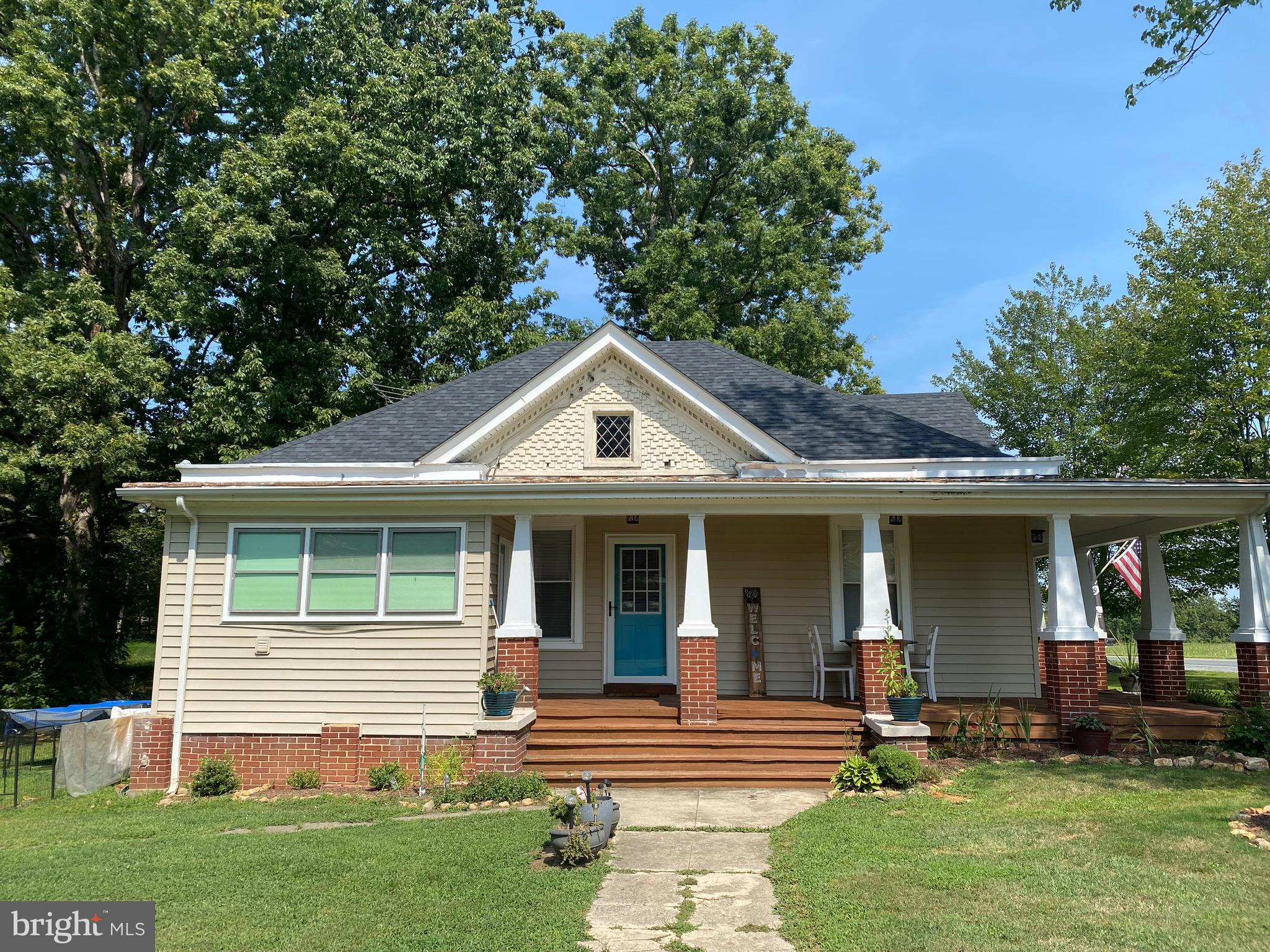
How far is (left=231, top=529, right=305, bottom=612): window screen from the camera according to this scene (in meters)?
10.4

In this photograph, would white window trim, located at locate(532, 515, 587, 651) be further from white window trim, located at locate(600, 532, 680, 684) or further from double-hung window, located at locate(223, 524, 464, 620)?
double-hung window, located at locate(223, 524, 464, 620)

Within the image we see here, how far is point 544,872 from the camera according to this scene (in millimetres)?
6270

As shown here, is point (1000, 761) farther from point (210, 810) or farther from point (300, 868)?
point (210, 810)

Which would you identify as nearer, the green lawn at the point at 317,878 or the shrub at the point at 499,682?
the green lawn at the point at 317,878

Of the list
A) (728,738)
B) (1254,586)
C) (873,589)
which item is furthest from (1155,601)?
(728,738)

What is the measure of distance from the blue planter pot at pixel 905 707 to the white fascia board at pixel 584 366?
3455 mm

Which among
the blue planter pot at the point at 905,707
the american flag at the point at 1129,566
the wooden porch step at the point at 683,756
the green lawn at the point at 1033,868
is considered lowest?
the green lawn at the point at 1033,868

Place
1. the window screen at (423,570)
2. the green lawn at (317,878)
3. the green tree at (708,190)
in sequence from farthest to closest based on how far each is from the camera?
1. the green tree at (708,190)
2. the window screen at (423,570)
3. the green lawn at (317,878)

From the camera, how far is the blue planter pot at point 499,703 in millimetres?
9469

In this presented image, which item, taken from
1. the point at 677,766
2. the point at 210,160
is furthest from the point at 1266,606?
the point at 210,160

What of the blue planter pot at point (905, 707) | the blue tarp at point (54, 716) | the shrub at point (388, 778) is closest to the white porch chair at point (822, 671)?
the blue planter pot at point (905, 707)

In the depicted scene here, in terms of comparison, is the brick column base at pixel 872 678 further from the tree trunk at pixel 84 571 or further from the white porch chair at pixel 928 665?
the tree trunk at pixel 84 571

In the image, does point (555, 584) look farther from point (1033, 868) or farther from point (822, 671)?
point (1033, 868)

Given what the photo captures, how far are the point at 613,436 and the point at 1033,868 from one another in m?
8.00
